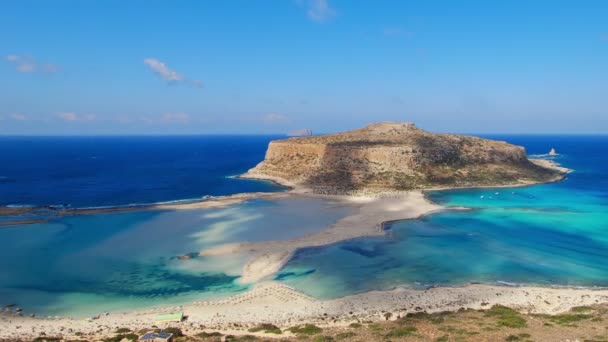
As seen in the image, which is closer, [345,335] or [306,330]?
[345,335]

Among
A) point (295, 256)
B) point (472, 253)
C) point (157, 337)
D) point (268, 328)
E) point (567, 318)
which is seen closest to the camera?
point (157, 337)

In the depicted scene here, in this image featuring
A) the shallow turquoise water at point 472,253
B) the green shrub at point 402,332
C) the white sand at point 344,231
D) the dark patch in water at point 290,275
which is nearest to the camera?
the green shrub at point 402,332

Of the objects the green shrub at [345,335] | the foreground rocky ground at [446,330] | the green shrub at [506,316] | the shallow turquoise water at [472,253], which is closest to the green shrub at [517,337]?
the foreground rocky ground at [446,330]

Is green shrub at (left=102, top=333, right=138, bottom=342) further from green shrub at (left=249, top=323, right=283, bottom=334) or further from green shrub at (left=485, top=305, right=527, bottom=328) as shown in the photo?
green shrub at (left=485, top=305, right=527, bottom=328)

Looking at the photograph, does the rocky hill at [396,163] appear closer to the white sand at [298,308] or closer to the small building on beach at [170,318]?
the white sand at [298,308]

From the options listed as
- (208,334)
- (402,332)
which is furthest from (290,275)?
(402,332)

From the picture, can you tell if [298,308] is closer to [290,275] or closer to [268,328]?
[268,328]

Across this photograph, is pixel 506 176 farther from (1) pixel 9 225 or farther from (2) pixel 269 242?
(1) pixel 9 225

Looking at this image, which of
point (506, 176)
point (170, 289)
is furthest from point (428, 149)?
point (170, 289)
